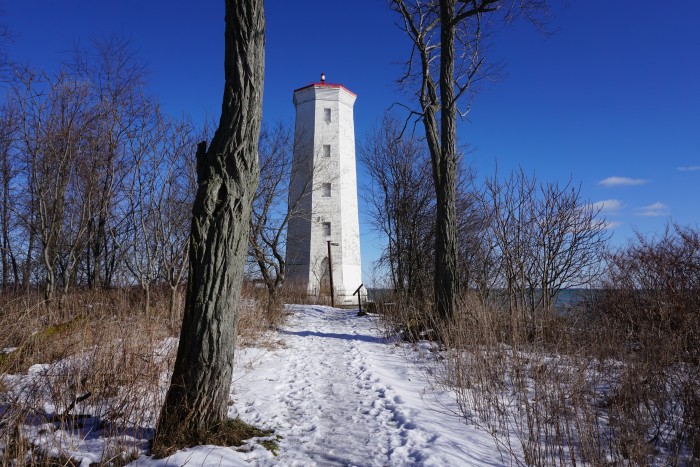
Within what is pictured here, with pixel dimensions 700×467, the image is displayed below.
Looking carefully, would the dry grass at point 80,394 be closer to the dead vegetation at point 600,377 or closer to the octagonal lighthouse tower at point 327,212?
the dead vegetation at point 600,377

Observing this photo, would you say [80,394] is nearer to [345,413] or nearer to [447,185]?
[345,413]

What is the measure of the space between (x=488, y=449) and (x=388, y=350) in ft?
13.6

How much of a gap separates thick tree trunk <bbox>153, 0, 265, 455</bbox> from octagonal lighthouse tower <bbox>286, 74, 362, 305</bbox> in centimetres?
1484

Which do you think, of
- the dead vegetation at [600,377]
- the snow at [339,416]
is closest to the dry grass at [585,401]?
the dead vegetation at [600,377]

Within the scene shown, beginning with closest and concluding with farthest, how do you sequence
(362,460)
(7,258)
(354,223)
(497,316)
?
(362,460)
(497,316)
(7,258)
(354,223)

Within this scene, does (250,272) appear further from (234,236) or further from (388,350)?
(234,236)

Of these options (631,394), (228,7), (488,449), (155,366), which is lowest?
(488,449)

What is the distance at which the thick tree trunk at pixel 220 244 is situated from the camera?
9.75ft

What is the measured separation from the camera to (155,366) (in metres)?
3.44

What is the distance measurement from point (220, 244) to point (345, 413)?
2.00 meters

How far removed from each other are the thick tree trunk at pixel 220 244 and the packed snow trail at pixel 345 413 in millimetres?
326

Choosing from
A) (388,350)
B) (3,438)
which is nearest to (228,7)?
(3,438)

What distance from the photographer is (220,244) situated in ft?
10.3

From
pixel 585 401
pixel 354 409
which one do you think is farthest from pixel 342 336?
pixel 585 401
